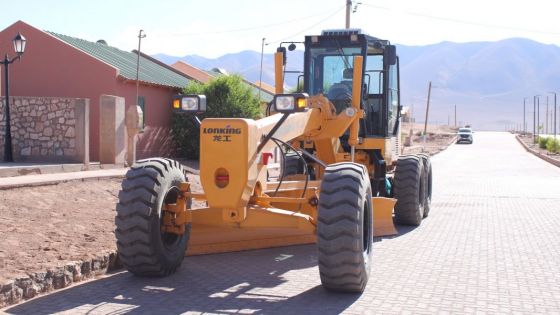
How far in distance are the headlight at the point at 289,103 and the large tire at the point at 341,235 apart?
800 mm

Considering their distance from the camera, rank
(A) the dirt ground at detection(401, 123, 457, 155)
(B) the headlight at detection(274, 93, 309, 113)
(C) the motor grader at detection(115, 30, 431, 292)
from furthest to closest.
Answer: (A) the dirt ground at detection(401, 123, 457, 155), (B) the headlight at detection(274, 93, 309, 113), (C) the motor grader at detection(115, 30, 431, 292)

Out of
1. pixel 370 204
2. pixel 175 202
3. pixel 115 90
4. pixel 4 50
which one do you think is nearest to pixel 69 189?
pixel 175 202

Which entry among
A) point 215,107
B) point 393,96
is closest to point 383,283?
point 393,96

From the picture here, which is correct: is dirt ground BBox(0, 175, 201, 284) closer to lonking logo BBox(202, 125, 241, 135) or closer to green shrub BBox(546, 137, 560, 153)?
lonking logo BBox(202, 125, 241, 135)

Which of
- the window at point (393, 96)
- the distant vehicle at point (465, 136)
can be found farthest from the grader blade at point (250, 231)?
the distant vehicle at point (465, 136)

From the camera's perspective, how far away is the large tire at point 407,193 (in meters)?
12.1

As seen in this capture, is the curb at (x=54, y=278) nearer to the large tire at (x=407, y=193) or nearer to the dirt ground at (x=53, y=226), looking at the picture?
the dirt ground at (x=53, y=226)

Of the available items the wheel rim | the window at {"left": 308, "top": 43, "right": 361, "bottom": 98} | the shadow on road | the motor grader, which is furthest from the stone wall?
the shadow on road

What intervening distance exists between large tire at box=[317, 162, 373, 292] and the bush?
1793 cm

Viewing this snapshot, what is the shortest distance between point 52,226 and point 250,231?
100 inches

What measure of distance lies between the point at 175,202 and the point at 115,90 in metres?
16.1

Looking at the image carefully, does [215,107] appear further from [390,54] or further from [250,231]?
[250,231]

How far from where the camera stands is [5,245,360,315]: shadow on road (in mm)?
6664

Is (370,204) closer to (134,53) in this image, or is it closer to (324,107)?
(324,107)
